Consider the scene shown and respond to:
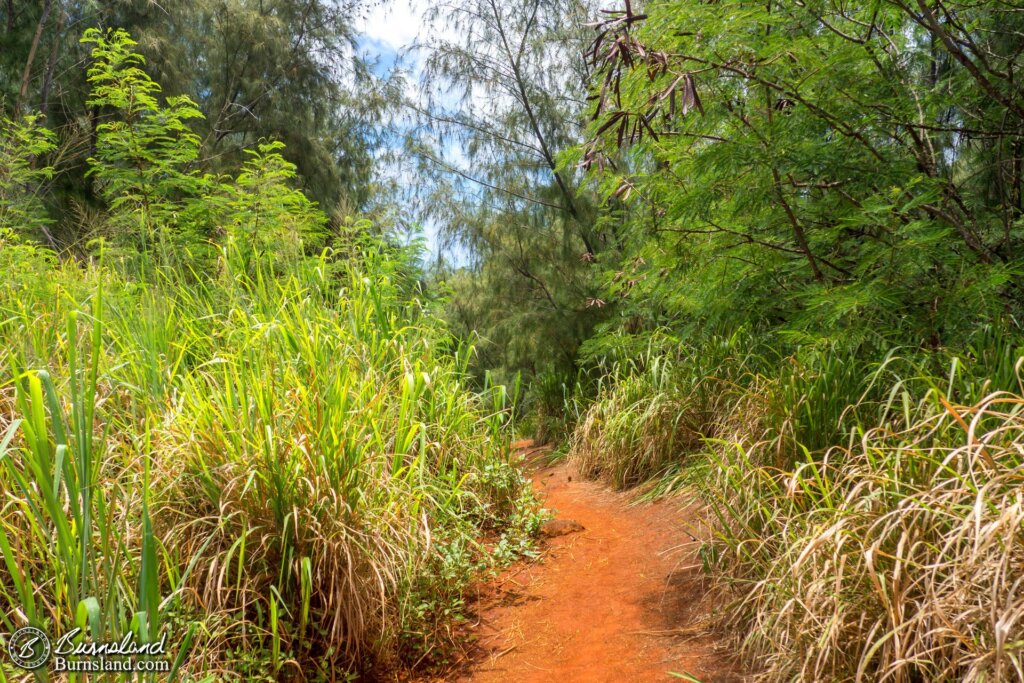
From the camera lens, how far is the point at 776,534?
2395 mm

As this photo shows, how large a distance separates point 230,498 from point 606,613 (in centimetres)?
179

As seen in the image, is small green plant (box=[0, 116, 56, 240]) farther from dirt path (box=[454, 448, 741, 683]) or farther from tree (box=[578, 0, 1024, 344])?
tree (box=[578, 0, 1024, 344])

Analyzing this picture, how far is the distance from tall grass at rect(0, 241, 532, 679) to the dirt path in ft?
1.06

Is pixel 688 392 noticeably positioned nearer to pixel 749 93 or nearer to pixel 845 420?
pixel 845 420

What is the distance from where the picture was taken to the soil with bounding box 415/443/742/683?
8.25ft

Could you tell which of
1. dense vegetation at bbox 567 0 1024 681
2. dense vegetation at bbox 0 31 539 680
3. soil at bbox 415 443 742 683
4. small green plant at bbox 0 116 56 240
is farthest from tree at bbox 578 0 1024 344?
small green plant at bbox 0 116 56 240

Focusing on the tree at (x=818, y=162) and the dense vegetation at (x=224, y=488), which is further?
the tree at (x=818, y=162)

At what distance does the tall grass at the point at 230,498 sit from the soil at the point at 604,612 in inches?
12.6

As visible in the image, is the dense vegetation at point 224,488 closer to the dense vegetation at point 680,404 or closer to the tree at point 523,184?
the dense vegetation at point 680,404

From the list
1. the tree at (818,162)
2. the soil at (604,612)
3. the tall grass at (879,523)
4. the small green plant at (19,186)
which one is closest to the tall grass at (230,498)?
the soil at (604,612)

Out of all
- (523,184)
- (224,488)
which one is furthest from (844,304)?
(523,184)

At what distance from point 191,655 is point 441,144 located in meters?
7.93

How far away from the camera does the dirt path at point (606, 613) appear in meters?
2.52

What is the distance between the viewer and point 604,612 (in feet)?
9.95
